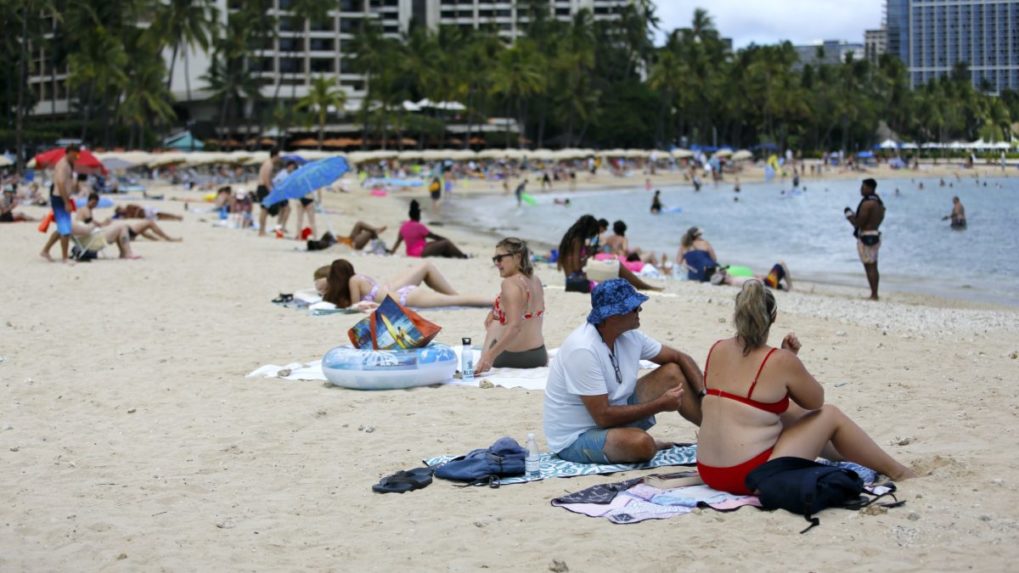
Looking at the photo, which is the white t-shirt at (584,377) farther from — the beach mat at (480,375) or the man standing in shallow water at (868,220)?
the man standing in shallow water at (868,220)

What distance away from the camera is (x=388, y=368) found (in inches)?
289

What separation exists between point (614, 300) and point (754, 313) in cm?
76

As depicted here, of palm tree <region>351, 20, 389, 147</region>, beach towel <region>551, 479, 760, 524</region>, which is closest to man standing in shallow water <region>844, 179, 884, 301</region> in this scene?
beach towel <region>551, 479, 760, 524</region>

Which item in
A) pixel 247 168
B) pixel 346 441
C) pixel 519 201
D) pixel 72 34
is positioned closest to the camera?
pixel 346 441

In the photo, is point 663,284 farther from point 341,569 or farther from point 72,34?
point 72,34

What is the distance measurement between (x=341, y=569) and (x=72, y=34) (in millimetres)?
62938

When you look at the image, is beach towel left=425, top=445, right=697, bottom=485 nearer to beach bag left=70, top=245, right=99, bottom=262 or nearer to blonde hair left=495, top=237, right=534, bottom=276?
blonde hair left=495, top=237, right=534, bottom=276

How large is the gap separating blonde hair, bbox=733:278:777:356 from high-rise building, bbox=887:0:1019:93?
82.8 metres

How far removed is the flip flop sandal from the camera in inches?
205

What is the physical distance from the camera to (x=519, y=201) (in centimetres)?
4647

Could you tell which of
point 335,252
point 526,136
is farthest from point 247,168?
point 335,252

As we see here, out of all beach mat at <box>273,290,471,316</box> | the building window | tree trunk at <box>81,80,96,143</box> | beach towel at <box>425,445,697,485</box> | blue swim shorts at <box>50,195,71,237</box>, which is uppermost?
the building window

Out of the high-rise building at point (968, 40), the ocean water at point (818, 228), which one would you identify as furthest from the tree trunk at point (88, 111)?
the high-rise building at point (968, 40)

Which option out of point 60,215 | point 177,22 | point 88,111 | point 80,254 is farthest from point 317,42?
point 60,215
